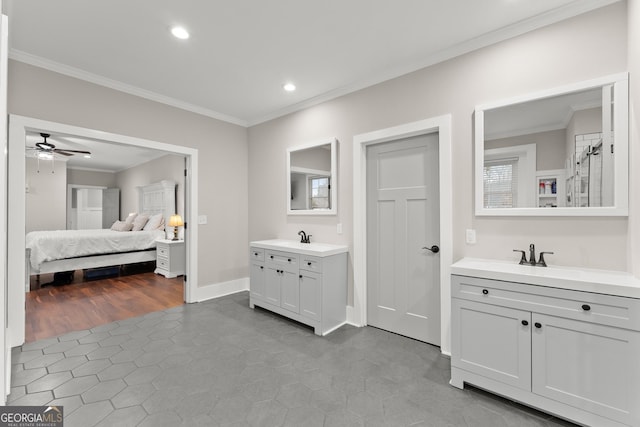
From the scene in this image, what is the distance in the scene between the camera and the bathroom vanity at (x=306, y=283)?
302cm

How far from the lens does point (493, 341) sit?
194 centimetres

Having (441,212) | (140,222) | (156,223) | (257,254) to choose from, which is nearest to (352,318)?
(257,254)

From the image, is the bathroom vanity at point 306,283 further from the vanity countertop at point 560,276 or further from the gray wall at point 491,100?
the vanity countertop at point 560,276

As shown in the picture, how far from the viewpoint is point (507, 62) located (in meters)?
2.34

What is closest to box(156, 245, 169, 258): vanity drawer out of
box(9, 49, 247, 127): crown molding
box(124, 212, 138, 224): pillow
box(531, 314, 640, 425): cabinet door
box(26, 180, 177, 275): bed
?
box(26, 180, 177, 275): bed

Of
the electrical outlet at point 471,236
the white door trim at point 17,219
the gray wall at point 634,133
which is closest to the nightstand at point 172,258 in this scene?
the white door trim at point 17,219

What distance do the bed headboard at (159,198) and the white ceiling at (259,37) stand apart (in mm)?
3162

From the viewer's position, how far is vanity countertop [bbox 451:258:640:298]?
160 cm

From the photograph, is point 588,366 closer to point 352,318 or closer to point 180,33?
point 352,318

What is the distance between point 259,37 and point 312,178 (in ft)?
5.58

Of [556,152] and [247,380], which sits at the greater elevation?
[556,152]

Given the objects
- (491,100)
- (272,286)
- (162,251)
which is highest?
(491,100)

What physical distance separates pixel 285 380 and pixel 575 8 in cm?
346

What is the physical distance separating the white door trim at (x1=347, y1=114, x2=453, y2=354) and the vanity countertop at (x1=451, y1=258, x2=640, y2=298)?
42 centimetres
